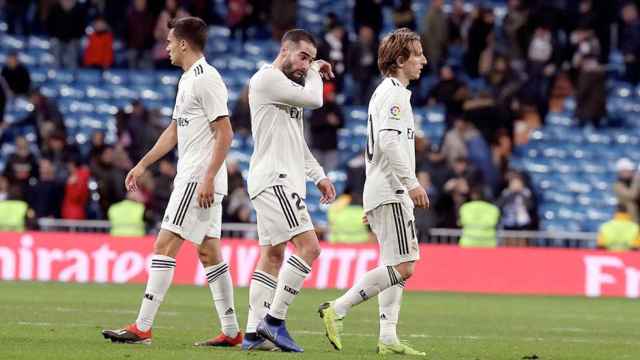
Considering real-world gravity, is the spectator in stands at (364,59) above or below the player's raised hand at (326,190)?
→ above

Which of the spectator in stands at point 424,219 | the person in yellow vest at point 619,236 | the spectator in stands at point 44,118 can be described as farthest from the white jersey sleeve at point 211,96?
the spectator in stands at point 44,118

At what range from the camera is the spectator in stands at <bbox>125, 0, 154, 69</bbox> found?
32.8 meters

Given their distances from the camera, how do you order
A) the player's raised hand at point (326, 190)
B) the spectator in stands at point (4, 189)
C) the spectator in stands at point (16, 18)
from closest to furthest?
the player's raised hand at point (326, 190) → the spectator in stands at point (4, 189) → the spectator in stands at point (16, 18)

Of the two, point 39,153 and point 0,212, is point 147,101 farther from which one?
point 0,212

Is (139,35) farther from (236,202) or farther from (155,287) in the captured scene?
(155,287)

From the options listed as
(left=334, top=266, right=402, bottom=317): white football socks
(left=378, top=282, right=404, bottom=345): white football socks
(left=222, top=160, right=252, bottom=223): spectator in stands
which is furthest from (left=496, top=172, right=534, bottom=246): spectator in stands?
(left=334, top=266, right=402, bottom=317): white football socks

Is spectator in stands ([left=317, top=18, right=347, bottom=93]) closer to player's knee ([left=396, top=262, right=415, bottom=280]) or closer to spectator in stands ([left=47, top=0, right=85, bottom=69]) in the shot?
spectator in stands ([left=47, top=0, right=85, bottom=69])

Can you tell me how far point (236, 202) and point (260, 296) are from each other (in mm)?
15085

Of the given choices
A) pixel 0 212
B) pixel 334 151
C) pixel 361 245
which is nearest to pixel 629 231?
pixel 361 245

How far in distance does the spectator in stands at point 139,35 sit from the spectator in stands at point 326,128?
503 cm

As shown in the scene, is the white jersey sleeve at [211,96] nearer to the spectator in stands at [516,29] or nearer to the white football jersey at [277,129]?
the white football jersey at [277,129]

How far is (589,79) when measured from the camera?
101 ft

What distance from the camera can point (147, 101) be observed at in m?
33.1

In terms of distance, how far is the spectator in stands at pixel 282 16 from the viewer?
1313 inches
